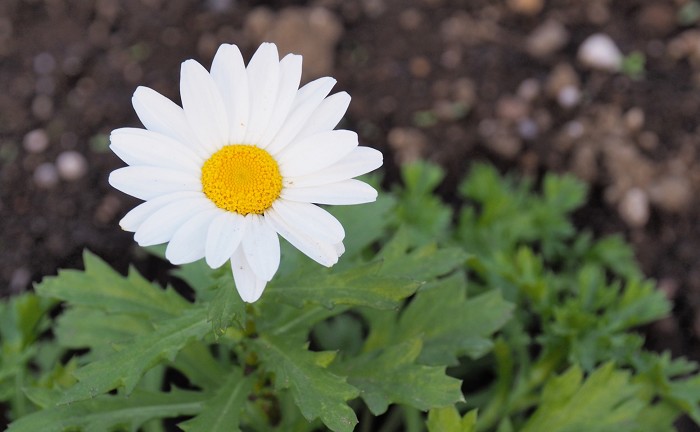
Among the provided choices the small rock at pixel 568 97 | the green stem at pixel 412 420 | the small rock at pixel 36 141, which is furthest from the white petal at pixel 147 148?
the small rock at pixel 568 97

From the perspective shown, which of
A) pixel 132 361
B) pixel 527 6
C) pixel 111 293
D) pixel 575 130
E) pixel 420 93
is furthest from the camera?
pixel 527 6

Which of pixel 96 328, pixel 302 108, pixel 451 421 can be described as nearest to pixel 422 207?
pixel 451 421

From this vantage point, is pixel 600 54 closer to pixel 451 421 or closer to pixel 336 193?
pixel 451 421

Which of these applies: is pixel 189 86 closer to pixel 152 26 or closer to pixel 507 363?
pixel 507 363

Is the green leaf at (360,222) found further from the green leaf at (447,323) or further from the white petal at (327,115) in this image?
the white petal at (327,115)

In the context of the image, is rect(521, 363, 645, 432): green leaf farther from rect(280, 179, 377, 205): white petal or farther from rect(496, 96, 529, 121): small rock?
rect(496, 96, 529, 121): small rock

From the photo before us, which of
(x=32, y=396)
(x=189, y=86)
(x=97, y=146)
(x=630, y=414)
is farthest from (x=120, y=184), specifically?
(x=97, y=146)
